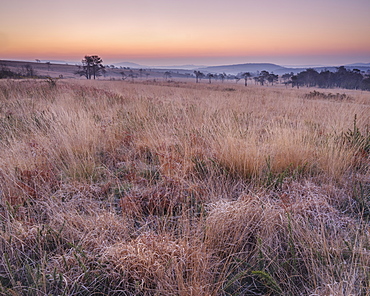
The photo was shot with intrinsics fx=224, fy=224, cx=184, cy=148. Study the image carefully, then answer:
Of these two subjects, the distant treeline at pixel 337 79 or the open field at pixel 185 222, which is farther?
the distant treeline at pixel 337 79

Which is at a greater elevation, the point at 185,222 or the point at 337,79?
the point at 337,79

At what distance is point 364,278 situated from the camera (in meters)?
1.38

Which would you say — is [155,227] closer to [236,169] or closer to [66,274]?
[66,274]

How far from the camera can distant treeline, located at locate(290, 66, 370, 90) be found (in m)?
66.9

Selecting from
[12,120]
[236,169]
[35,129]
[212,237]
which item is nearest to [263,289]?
[212,237]

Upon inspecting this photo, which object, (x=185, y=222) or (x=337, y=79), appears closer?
(x=185, y=222)

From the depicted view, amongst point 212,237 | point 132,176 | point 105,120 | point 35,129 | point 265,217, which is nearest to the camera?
point 212,237

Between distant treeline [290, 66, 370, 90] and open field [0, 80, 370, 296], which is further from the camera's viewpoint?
distant treeline [290, 66, 370, 90]

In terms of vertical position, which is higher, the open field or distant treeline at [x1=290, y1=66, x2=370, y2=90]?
distant treeline at [x1=290, y1=66, x2=370, y2=90]

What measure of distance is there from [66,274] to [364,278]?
1.90 meters

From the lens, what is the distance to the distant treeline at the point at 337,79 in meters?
66.9

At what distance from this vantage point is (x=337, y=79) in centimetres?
7419

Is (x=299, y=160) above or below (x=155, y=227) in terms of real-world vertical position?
above

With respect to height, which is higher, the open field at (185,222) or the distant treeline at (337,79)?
the distant treeline at (337,79)
